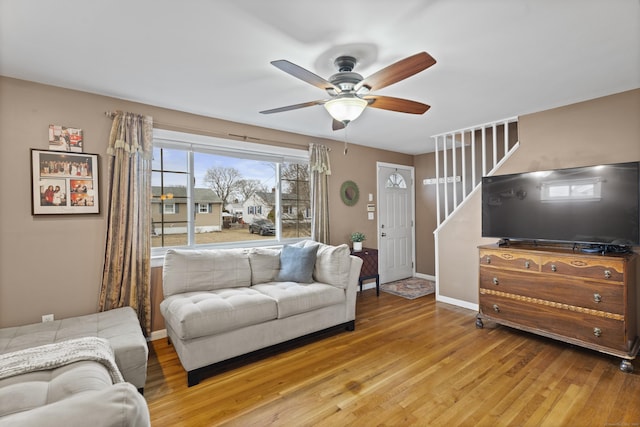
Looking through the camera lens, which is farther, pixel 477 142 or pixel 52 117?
pixel 477 142

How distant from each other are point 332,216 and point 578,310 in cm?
303

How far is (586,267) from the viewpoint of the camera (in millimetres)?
2656

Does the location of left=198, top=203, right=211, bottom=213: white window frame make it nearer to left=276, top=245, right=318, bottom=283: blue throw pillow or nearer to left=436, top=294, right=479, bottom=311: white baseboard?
left=276, top=245, right=318, bottom=283: blue throw pillow

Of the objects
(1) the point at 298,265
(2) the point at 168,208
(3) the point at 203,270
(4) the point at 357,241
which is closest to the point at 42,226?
(2) the point at 168,208

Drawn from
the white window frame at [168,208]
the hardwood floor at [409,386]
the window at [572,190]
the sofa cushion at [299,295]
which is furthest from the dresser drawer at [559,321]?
the white window frame at [168,208]

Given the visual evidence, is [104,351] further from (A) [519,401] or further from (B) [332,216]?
(B) [332,216]

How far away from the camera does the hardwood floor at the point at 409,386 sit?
6.39ft

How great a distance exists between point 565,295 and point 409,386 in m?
1.77

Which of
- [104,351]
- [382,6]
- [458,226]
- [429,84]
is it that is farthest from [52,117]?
[458,226]

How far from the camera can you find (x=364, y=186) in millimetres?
5102

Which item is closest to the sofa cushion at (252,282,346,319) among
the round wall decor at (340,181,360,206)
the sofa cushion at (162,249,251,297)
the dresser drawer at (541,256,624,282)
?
the sofa cushion at (162,249,251,297)

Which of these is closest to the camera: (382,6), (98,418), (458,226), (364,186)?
(98,418)

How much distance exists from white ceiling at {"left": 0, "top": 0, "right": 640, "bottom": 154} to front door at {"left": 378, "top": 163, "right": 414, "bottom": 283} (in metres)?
2.44

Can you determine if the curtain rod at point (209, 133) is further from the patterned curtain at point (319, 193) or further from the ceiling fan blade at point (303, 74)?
the ceiling fan blade at point (303, 74)
